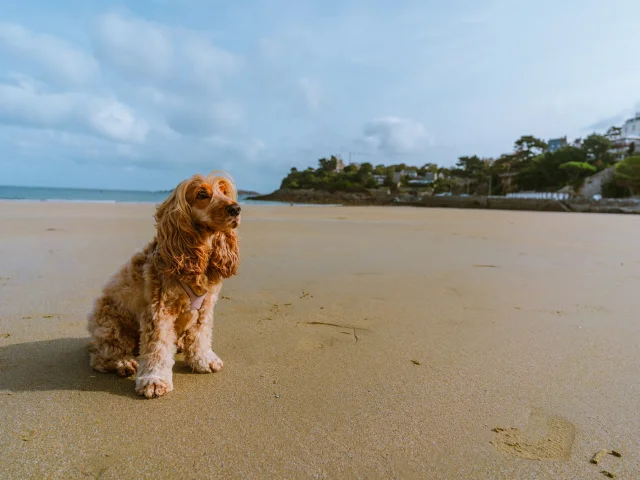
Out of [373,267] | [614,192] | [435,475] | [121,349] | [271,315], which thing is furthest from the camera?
[614,192]

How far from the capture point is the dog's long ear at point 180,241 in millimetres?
2619

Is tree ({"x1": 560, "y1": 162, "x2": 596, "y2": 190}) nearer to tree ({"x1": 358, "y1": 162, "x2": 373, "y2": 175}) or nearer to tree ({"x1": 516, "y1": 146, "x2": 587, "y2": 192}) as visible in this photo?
tree ({"x1": 516, "y1": 146, "x2": 587, "y2": 192})

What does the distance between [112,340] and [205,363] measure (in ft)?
2.29

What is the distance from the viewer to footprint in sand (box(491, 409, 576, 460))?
191cm

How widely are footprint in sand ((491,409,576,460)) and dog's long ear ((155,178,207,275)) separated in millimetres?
2143

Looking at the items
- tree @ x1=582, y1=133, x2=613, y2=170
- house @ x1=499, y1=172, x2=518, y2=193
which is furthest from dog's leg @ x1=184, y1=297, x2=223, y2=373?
house @ x1=499, y1=172, x2=518, y2=193

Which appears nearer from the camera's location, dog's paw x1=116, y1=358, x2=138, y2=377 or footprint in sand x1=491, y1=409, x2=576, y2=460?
footprint in sand x1=491, y1=409, x2=576, y2=460

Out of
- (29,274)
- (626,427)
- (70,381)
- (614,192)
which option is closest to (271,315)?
(70,381)

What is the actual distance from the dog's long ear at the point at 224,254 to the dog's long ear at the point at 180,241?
11cm

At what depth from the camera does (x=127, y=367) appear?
2.76 m

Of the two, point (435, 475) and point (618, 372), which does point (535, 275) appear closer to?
point (618, 372)

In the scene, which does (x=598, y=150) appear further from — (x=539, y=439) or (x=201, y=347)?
(x=201, y=347)

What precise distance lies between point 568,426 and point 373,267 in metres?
4.48

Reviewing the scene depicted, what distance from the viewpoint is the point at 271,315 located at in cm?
408
